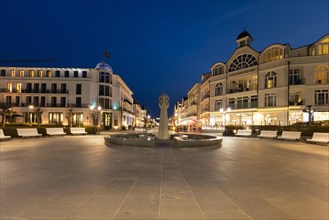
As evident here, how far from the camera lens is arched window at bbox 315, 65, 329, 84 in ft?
123

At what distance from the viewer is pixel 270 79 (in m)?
42.8

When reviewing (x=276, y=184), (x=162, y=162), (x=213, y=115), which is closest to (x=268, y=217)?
(x=276, y=184)

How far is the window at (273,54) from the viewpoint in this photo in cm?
4148

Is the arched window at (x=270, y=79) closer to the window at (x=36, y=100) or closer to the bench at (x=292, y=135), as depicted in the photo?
the bench at (x=292, y=135)

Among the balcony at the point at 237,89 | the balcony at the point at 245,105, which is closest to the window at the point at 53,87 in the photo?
the balcony at the point at 237,89

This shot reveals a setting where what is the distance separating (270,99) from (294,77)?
5.51m

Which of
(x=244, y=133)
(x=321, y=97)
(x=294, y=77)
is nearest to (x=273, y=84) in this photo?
(x=294, y=77)

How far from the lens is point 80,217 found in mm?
4125

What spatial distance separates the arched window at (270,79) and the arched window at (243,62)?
435 cm

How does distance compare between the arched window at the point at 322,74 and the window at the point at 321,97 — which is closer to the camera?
the window at the point at 321,97

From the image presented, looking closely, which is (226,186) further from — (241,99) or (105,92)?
(105,92)

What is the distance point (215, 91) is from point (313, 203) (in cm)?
5136

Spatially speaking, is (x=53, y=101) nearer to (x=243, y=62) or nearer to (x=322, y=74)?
(x=243, y=62)

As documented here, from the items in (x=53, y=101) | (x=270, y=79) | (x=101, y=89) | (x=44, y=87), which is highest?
(x=270, y=79)
